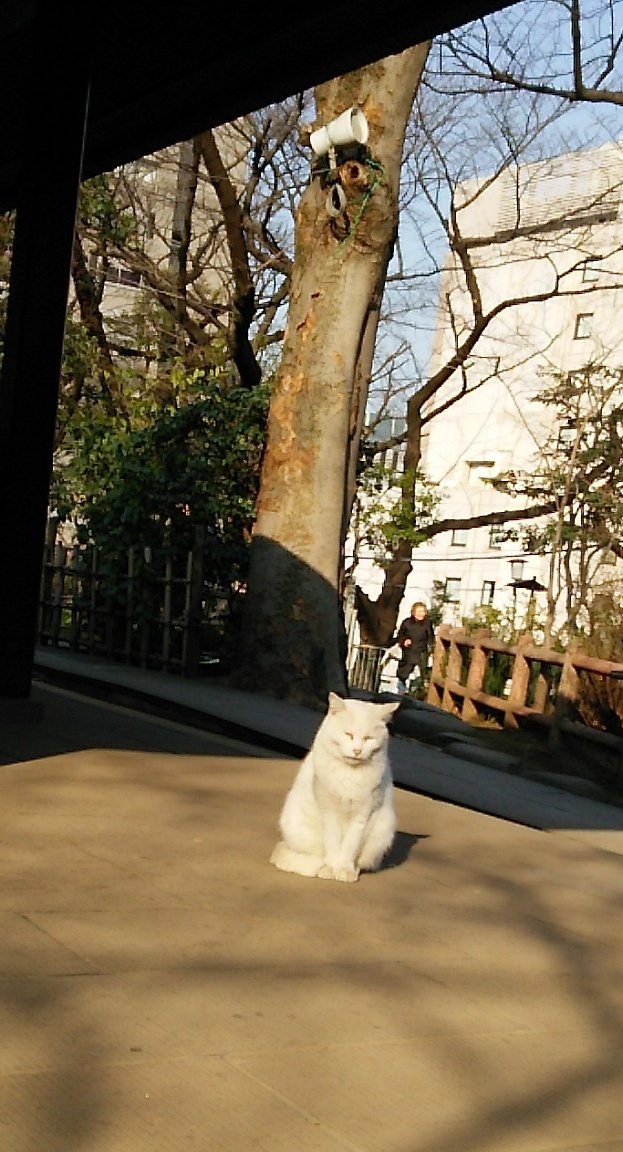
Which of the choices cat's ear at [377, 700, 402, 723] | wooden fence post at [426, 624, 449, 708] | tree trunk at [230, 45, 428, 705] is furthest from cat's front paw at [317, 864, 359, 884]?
wooden fence post at [426, 624, 449, 708]

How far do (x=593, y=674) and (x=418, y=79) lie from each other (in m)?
6.13

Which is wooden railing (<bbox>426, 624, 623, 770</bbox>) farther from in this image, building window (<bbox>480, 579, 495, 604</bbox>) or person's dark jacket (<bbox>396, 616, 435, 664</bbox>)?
building window (<bbox>480, 579, 495, 604</bbox>)

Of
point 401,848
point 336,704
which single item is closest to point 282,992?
point 336,704

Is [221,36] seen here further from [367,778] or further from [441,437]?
[441,437]

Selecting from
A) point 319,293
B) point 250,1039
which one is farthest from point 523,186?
point 250,1039

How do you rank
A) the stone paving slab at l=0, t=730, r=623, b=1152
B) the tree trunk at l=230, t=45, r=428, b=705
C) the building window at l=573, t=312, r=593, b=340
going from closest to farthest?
the stone paving slab at l=0, t=730, r=623, b=1152 → the tree trunk at l=230, t=45, r=428, b=705 → the building window at l=573, t=312, r=593, b=340

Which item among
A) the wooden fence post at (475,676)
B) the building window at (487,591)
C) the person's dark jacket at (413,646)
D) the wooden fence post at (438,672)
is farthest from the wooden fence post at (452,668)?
the building window at (487,591)

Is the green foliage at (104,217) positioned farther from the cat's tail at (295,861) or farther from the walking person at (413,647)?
the cat's tail at (295,861)

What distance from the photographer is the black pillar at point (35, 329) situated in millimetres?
9281

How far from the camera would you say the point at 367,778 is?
19.3ft

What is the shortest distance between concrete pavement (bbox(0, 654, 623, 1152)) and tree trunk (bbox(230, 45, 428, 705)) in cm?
674

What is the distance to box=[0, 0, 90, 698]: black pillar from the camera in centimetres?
928

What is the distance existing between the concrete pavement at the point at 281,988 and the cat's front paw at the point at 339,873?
2.2 inches

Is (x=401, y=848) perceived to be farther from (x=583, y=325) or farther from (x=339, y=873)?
(x=583, y=325)
